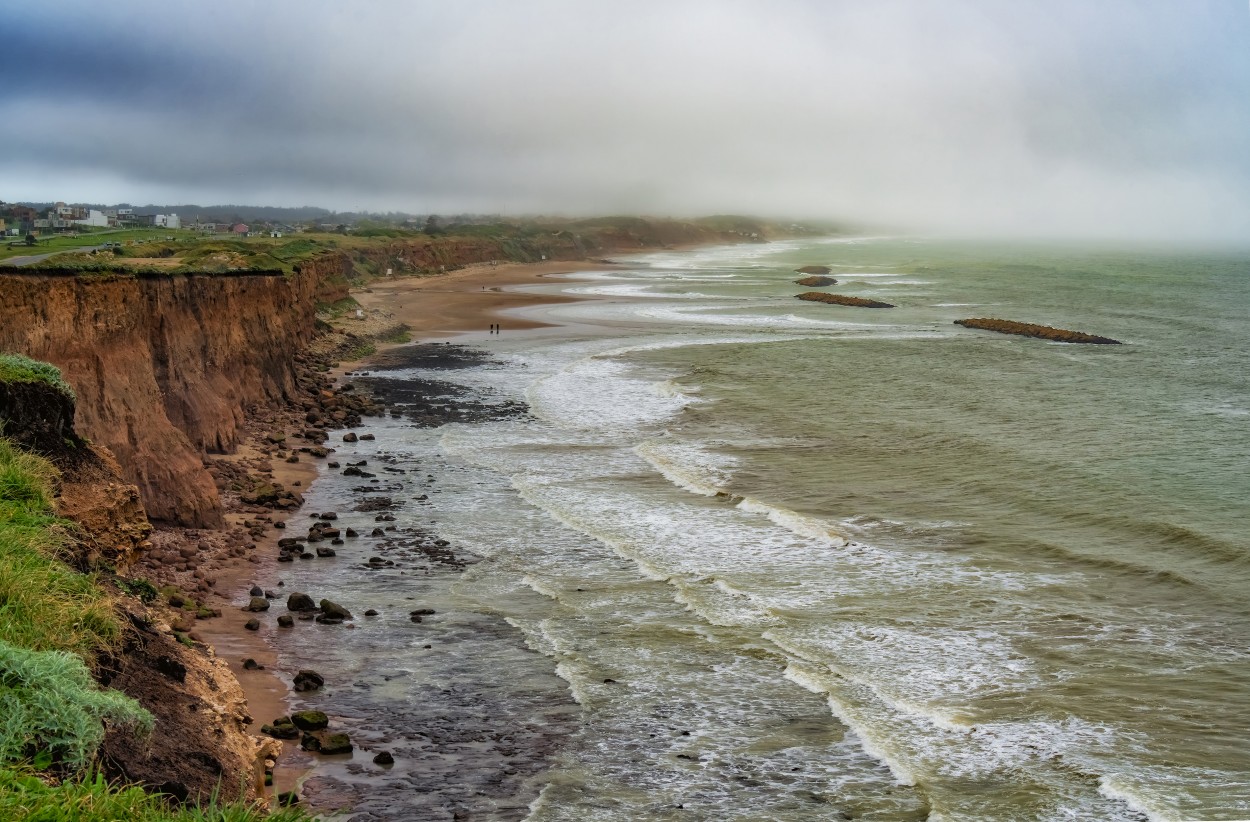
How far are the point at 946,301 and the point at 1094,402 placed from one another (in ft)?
168

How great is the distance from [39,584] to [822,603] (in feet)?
41.0

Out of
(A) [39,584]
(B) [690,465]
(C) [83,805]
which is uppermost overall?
(A) [39,584]

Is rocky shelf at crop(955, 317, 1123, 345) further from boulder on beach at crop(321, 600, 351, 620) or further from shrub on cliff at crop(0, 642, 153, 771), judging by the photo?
shrub on cliff at crop(0, 642, 153, 771)

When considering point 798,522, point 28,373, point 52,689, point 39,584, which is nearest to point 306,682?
point 28,373

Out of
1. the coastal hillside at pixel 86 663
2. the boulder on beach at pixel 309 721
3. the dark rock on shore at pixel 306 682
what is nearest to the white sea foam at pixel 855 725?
the boulder on beach at pixel 309 721

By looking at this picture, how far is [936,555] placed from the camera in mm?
21469

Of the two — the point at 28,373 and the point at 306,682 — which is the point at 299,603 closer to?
the point at 306,682

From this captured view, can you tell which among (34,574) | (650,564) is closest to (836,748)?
(650,564)

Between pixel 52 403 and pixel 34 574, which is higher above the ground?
pixel 52 403

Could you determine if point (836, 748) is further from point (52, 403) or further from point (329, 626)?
point (52, 403)

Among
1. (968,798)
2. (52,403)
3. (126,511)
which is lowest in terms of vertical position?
(968,798)

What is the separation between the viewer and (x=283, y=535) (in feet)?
73.6

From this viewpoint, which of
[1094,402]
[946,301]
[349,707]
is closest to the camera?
[349,707]

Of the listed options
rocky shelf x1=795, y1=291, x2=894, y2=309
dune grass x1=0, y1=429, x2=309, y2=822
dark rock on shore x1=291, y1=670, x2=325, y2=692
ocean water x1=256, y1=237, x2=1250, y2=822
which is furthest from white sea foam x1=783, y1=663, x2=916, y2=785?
rocky shelf x1=795, y1=291, x2=894, y2=309
